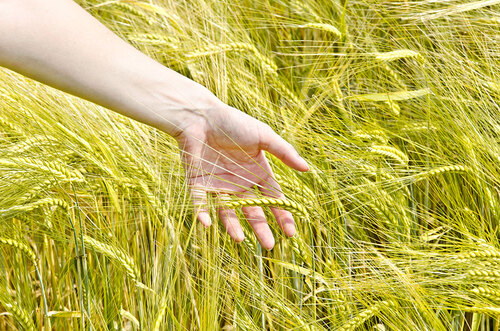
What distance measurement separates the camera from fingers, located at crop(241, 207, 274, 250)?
36.2 inches

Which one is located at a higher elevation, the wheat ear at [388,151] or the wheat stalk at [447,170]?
the wheat ear at [388,151]

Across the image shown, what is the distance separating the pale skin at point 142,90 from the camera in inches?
29.5

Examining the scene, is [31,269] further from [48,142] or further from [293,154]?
[293,154]

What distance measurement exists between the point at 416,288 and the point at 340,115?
0.51 metres

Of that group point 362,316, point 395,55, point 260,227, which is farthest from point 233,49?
point 362,316

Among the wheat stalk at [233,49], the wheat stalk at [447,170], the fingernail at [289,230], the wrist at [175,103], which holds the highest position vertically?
the wheat stalk at [233,49]

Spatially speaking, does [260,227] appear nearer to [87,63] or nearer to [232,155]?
[232,155]

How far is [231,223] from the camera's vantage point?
88 centimetres

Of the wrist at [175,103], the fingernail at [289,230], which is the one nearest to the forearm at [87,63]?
the wrist at [175,103]

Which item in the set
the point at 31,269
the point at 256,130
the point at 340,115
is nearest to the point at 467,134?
the point at 340,115

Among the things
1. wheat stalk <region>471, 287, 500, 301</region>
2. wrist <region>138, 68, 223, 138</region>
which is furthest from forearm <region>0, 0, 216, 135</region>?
wheat stalk <region>471, 287, 500, 301</region>

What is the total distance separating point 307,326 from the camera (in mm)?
819

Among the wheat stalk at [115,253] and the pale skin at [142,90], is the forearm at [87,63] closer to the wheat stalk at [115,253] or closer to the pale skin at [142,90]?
the pale skin at [142,90]

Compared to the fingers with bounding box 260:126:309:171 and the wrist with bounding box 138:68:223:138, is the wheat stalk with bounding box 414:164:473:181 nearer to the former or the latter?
the fingers with bounding box 260:126:309:171
